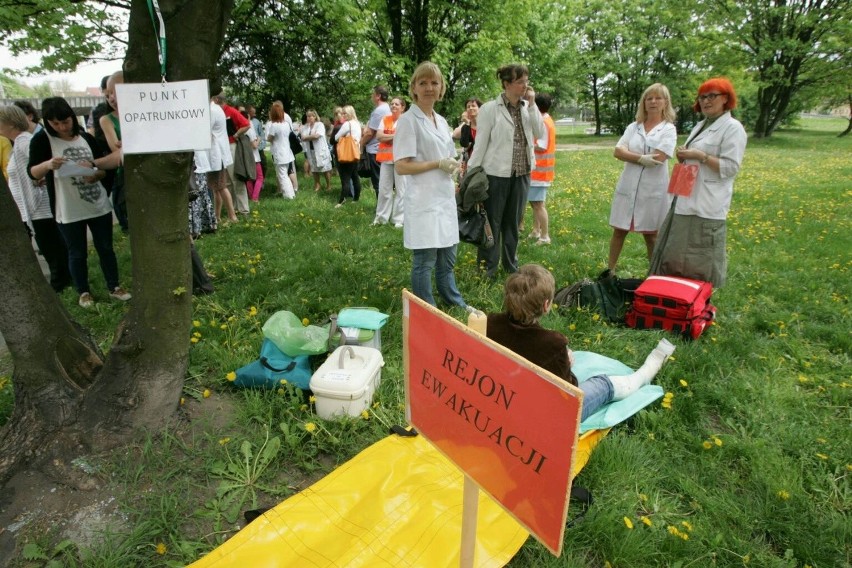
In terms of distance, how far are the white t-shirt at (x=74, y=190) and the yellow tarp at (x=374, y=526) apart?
11.2 ft

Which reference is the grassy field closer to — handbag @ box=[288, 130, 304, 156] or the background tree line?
the background tree line

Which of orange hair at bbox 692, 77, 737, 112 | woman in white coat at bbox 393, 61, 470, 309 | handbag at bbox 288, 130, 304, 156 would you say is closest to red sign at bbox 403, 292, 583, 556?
woman in white coat at bbox 393, 61, 470, 309

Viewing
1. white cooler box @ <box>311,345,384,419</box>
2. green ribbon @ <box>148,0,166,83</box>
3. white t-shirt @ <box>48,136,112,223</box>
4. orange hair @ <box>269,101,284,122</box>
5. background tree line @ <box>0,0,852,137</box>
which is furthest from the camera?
background tree line @ <box>0,0,852,137</box>

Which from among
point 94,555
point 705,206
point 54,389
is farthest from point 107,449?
point 705,206

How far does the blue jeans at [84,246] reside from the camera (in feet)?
14.3

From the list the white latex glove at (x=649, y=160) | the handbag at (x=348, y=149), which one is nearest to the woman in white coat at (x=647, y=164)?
the white latex glove at (x=649, y=160)

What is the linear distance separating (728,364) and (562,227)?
406 cm

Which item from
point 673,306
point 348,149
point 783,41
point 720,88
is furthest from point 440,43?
point 783,41

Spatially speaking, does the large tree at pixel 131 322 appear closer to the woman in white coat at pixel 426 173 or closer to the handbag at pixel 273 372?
the handbag at pixel 273 372

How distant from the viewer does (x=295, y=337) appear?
335 centimetres

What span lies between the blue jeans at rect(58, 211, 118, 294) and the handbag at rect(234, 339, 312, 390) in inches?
89.9

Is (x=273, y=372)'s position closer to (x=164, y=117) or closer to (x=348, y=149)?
(x=164, y=117)

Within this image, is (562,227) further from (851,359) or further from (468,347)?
(468,347)

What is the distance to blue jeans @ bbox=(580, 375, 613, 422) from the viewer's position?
2.92 meters
